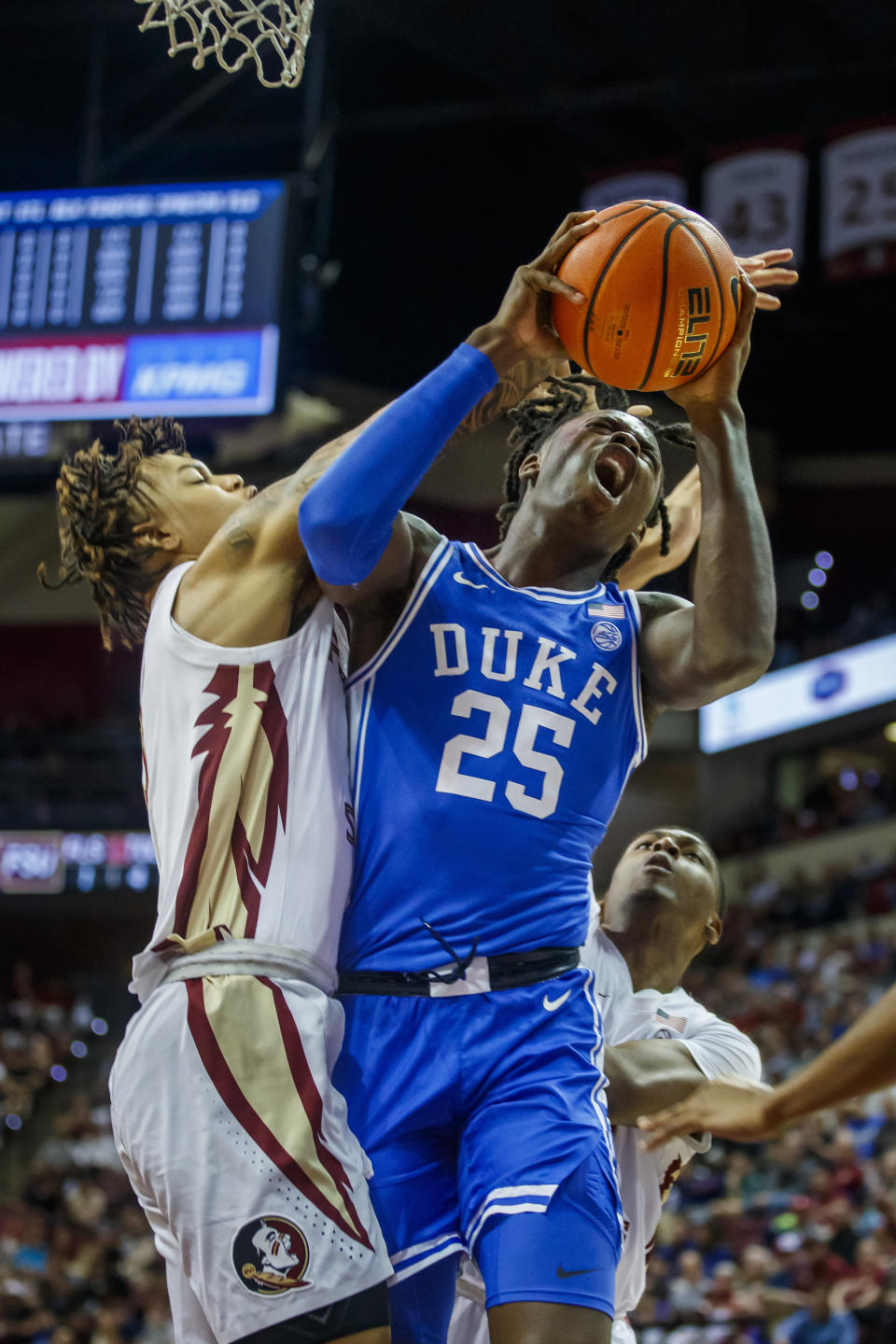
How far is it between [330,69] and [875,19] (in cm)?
509

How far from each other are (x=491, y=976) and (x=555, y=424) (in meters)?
1.16

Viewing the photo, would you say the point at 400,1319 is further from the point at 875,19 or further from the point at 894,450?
the point at 894,450

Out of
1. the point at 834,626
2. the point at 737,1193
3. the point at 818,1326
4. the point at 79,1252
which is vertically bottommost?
the point at 79,1252

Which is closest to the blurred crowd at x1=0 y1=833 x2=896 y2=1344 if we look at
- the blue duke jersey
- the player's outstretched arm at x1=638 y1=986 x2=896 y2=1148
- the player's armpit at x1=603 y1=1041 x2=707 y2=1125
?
the player's armpit at x1=603 y1=1041 x2=707 y2=1125

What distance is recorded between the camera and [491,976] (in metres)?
2.46

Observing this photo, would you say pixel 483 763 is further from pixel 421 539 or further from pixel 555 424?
pixel 555 424

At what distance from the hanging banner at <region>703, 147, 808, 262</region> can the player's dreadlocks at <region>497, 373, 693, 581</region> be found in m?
10.7

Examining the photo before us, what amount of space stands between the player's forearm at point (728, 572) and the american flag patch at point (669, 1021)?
1.05 meters

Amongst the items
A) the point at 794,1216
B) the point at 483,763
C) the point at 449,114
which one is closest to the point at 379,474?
the point at 483,763

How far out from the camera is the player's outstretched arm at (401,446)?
2.38 metres

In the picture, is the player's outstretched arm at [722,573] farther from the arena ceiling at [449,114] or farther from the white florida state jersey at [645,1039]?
the arena ceiling at [449,114]

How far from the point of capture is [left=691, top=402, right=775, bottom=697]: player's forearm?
2.53m

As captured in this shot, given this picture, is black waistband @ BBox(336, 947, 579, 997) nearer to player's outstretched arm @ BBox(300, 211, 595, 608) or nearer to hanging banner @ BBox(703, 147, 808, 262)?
player's outstretched arm @ BBox(300, 211, 595, 608)

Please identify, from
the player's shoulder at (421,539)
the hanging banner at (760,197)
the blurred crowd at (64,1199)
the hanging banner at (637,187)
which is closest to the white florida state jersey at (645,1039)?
the player's shoulder at (421,539)
